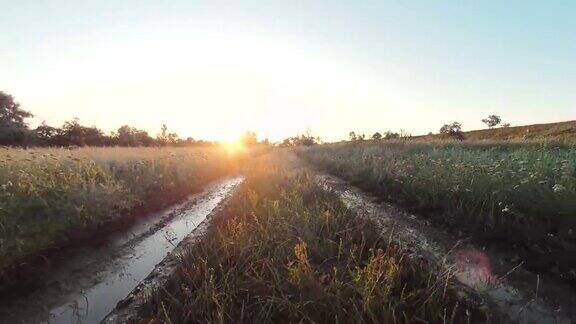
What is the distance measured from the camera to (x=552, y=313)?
195 inches

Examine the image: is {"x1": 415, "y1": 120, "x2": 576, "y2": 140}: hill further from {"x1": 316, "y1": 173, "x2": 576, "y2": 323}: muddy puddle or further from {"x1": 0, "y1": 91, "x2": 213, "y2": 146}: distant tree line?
{"x1": 0, "y1": 91, "x2": 213, "y2": 146}: distant tree line

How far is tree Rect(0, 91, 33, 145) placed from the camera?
1899 inches

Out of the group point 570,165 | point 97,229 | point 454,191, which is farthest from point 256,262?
point 570,165

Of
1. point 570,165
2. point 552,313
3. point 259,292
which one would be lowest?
point 552,313

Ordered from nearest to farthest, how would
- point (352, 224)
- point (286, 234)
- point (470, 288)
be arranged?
point (470, 288) → point (286, 234) → point (352, 224)

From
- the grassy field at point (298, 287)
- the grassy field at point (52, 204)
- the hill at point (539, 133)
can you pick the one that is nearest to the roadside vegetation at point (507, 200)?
the grassy field at point (298, 287)

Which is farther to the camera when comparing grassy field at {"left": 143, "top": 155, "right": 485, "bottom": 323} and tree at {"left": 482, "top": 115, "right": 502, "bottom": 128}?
tree at {"left": 482, "top": 115, "right": 502, "bottom": 128}

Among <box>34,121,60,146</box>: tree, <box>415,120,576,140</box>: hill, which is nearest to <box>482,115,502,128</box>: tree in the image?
<box>415,120,576,140</box>: hill

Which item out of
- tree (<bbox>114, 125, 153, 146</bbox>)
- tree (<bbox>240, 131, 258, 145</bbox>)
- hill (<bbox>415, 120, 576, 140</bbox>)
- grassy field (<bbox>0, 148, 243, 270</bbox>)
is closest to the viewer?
grassy field (<bbox>0, 148, 243, 270</bbox>)

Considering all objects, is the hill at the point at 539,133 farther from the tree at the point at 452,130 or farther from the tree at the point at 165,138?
the tree at the point at 165,138

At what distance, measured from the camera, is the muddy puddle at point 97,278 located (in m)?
5.39

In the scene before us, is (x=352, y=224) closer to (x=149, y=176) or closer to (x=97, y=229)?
(x=97, y=229)

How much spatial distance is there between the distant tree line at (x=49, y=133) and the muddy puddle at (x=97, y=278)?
1817 inches

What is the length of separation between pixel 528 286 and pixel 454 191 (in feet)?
15.3
